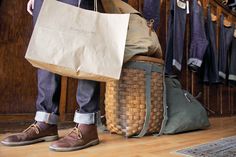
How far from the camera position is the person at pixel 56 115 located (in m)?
0.97

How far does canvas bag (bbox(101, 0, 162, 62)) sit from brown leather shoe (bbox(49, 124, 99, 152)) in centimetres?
37

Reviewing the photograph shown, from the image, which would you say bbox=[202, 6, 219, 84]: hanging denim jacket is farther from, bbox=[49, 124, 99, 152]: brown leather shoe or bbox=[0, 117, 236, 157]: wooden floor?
bbox=[49, 124, 99, 152]: brown leather shoe

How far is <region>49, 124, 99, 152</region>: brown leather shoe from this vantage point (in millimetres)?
907

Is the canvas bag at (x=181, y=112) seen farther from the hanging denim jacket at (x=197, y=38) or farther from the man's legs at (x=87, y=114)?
the hanging denim jacket at (x=197, y=38)

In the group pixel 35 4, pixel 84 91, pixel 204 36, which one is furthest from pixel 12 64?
pixel 204 36

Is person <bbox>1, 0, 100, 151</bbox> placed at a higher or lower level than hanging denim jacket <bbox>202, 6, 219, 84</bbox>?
lower

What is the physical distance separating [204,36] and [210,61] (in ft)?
0.77

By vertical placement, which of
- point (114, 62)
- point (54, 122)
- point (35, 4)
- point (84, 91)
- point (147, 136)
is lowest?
point (147, 136)

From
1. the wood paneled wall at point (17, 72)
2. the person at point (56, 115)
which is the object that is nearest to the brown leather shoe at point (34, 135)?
the person at point (56, 115)

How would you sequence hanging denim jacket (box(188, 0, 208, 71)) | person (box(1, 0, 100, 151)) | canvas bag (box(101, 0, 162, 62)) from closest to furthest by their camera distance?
person (box(1, 0, 100, 151))
canvas bag (box(101, 0, 162, 62))
hanging denim jacket (box(188, 0, 208, 71))

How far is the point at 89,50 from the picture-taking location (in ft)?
3.02

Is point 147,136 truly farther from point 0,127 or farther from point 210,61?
point 210,61

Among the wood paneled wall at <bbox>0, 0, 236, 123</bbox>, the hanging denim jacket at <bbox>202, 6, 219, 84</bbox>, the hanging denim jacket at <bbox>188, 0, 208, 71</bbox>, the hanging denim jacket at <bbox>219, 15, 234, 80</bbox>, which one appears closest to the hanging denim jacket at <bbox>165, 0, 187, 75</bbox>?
the hanging denim jacket at <bbox>188, 0, 208, 71</bbox>

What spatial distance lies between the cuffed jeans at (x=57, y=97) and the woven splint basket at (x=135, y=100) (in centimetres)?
26
